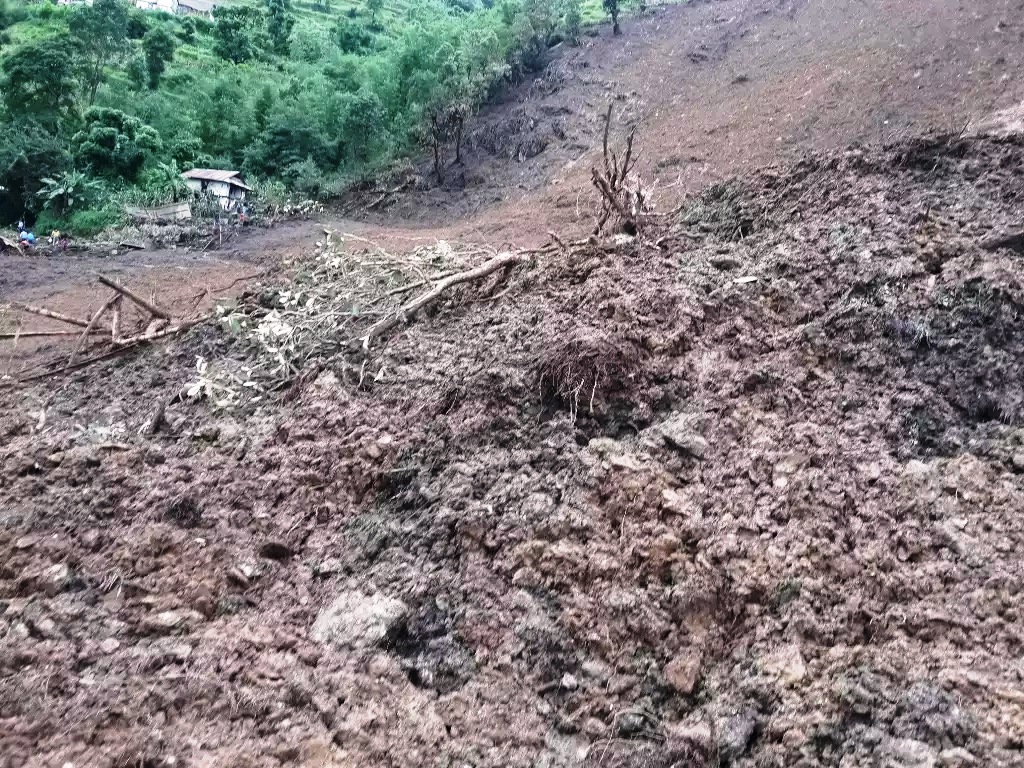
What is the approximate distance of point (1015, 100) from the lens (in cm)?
587

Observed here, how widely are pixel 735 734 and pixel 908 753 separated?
0.38 m

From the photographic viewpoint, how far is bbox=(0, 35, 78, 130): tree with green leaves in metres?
15.6

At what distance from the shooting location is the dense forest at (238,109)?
13.2 meters

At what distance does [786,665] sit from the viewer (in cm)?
187

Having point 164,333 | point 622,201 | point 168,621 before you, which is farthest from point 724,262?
point 164,333

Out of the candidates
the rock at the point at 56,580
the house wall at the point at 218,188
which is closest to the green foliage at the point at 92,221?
the house wall at the point at 218,188

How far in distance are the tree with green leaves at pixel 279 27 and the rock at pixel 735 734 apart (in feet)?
83.4

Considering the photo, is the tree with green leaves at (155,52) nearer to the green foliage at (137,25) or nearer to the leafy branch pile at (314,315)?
the green foliage at (137,25)

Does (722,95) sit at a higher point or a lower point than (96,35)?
lower

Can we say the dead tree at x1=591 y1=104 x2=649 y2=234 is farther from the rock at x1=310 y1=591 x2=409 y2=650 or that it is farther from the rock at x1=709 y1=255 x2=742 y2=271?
the rock at x1=310 y1=591 x2=409 y2=650

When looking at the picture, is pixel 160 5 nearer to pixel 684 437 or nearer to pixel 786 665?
pixel 684 437

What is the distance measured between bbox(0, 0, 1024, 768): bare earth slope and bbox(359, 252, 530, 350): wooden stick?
120 millimetres

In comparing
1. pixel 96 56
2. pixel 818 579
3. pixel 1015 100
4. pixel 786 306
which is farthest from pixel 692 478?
pixel 96 56

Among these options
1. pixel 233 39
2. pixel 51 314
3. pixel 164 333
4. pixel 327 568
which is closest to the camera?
pixel 327 568
